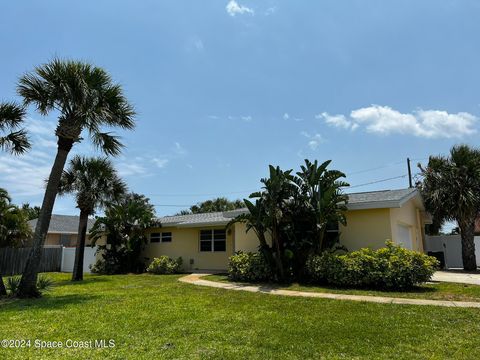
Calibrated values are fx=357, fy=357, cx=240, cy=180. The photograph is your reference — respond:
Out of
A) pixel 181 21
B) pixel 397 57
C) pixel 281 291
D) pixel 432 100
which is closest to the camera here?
pixel 281 291

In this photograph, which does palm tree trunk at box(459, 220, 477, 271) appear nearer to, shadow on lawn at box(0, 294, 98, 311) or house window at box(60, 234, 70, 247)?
shadow on lawn at box(0, 294, 98, 311)

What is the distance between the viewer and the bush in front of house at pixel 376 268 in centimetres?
1066

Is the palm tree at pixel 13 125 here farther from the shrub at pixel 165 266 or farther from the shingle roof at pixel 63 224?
the shingle roof at pixel 63 224

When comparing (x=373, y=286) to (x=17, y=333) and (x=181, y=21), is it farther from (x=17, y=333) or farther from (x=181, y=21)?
(x=181, y=21)

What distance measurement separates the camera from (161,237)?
22.2 metres

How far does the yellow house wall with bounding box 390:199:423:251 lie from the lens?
549 inches

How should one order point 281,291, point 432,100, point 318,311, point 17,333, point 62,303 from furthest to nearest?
1. point 432,100
2. point 281,291
3. point 62,303
4. point 318,311
5. point 17,333

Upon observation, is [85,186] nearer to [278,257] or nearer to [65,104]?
[65,104]

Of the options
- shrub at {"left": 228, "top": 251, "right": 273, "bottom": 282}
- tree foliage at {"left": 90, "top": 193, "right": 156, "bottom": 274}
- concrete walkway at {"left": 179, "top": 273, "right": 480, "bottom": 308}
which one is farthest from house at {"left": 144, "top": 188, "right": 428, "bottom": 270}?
concrete walkway at {"left": 179, "top": 273, "right": 480, "bottom": 308}

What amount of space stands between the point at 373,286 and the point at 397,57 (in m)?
8.51

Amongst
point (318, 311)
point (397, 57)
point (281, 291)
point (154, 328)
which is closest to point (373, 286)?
point (281, 291)

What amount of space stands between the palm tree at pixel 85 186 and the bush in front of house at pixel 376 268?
34.4 feet

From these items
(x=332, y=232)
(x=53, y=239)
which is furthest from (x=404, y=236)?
(x=53, y=239)

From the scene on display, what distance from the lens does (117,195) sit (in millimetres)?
18078
